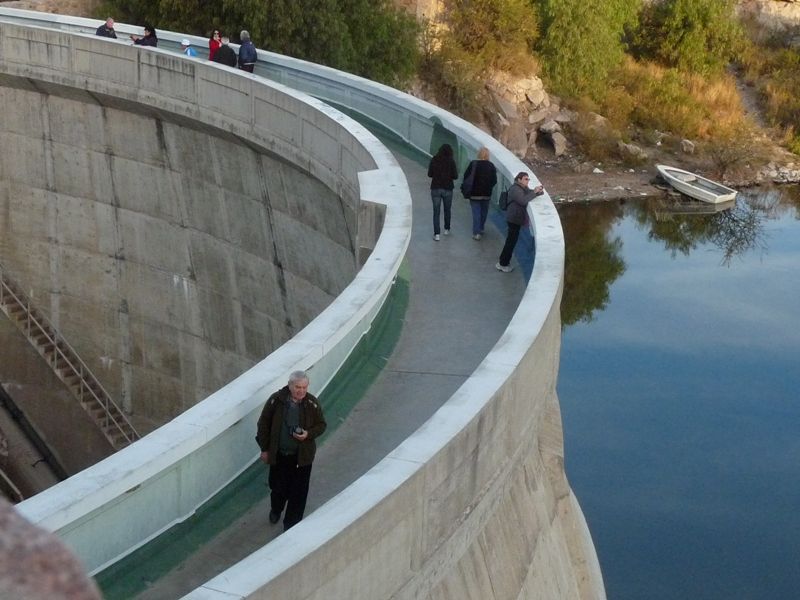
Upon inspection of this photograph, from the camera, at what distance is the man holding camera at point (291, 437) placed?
6.33 meters

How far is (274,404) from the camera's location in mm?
6348

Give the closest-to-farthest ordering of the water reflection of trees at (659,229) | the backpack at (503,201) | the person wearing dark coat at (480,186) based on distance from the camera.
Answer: the backpack at (503,201)
the person wearing dark coat at (480,186)
the water reflection of trees at (659,229)

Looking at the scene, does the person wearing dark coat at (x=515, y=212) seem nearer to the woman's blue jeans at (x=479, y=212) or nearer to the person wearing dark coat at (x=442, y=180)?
the woman's blue jeans at (x=479, y=212)

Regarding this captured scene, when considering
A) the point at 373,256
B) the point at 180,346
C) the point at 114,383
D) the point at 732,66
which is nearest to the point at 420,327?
the point at 373,256

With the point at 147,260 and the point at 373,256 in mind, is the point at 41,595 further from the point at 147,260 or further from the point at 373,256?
the point at 147,260

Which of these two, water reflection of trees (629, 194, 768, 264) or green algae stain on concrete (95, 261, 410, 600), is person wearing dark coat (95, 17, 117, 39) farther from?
water reflection of trees (629, 194, 768, 264)

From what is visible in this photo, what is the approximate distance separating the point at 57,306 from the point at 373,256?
1335 centimetres

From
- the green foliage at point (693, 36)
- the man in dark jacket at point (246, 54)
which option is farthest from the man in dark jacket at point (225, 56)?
the green foliage at point (693, 36)

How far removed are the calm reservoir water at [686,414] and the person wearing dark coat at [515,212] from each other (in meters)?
7.97

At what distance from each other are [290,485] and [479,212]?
6.78 metres

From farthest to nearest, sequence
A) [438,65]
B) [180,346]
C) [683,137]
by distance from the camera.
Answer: [683,137] < [438,65] < [180,346]

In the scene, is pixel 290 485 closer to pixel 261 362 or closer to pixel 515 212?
pixel 261 362

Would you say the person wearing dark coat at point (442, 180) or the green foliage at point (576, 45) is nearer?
the person wearing dark coat at point (442, 180)

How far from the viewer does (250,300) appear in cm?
1831
